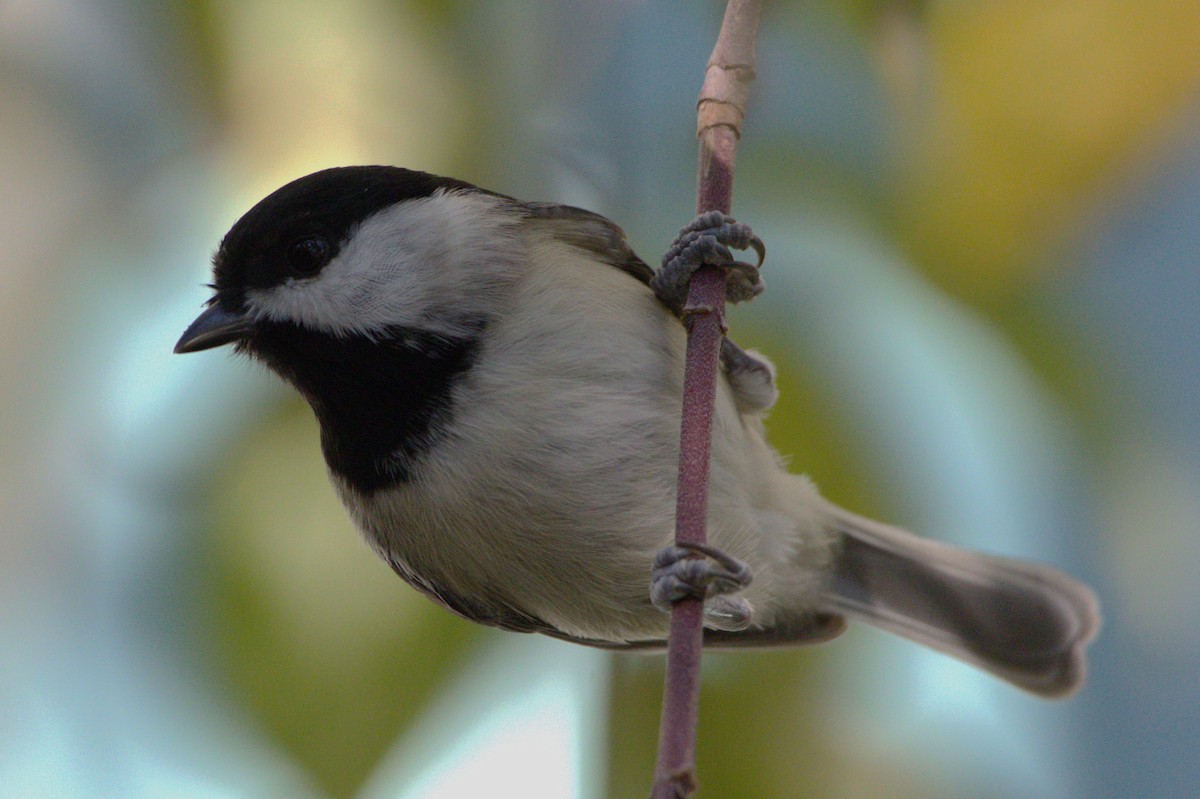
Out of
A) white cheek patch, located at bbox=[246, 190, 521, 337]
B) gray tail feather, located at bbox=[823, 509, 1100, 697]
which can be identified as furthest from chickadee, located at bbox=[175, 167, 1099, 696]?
gray tail feather, located at bbox=[823, 509, 1100, 697]

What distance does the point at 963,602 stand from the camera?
5.46ft

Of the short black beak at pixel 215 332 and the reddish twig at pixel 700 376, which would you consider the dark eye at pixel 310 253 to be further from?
the reddish twig at pixel 700 376

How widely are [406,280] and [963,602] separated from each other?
3.26ft

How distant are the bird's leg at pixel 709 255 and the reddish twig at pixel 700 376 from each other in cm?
2

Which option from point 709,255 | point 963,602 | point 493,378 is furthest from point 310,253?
point 963,602

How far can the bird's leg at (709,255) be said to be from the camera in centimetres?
115

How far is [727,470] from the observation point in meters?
1.31

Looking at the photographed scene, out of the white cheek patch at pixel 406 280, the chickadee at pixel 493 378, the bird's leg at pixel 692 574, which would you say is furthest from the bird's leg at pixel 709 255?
the bird's leg at pixel 692 574

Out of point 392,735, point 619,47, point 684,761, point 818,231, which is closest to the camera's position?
point 684,761

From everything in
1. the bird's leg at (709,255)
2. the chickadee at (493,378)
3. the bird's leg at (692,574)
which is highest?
the bird's leg at (709,255)

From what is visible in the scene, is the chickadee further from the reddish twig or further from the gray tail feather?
the gray tail feather

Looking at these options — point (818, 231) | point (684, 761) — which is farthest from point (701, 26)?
point (684, 761)

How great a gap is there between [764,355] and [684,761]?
2.37 feet

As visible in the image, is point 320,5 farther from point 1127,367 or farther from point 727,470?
point 1127,367
